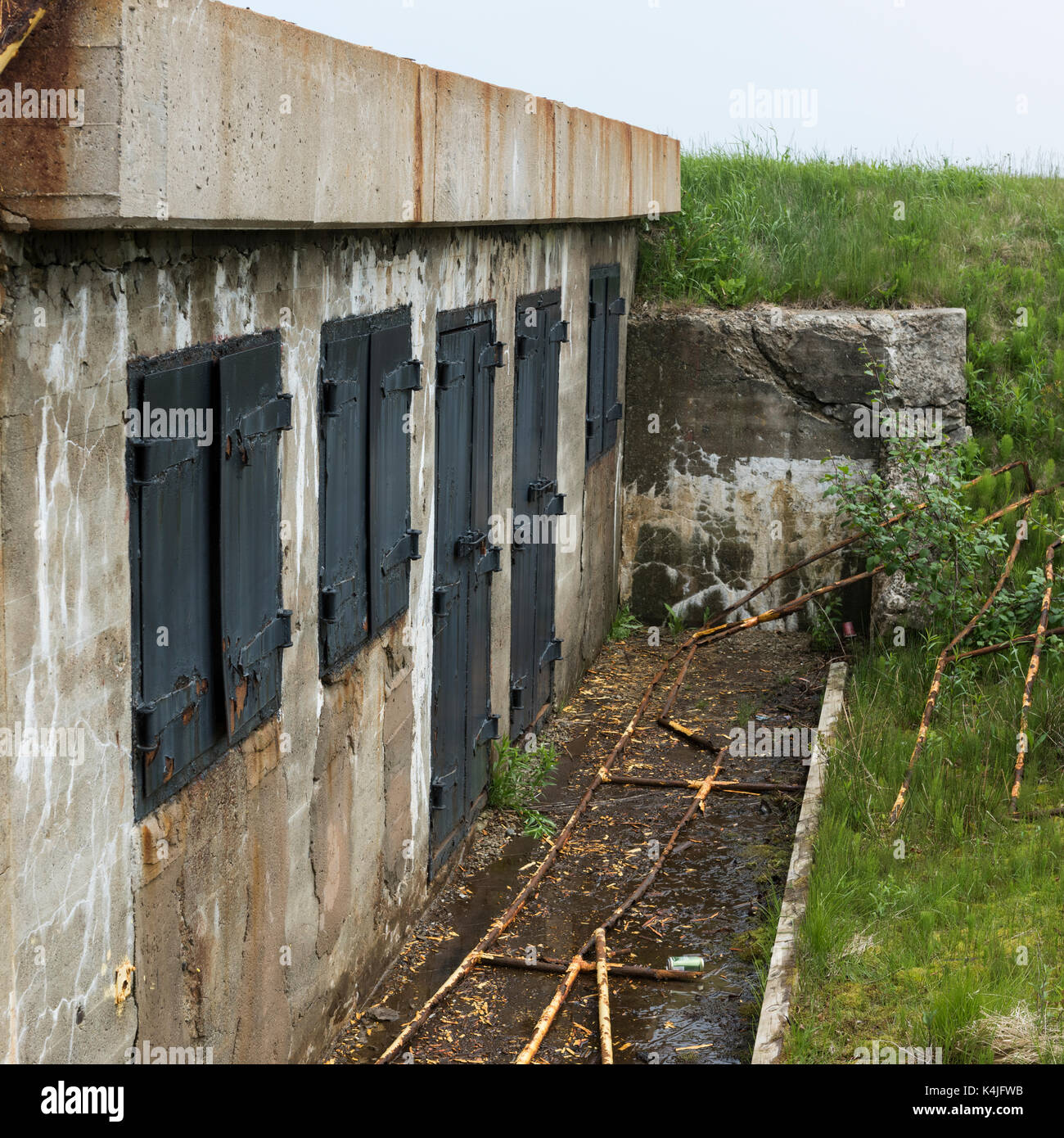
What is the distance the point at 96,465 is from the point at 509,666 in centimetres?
426

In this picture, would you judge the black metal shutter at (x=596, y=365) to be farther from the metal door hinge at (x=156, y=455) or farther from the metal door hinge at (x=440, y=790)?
the metal door hinge at (x=156, y=455)

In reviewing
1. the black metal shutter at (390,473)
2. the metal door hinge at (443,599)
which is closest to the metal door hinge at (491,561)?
the metal door hinge at (443,599)

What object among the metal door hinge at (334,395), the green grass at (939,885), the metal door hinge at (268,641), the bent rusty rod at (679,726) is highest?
the metal door hinge at (334,395)

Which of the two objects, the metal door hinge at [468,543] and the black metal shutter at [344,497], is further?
the metal door hinge at [468,543]

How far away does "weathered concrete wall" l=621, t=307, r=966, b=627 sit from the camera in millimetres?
9383

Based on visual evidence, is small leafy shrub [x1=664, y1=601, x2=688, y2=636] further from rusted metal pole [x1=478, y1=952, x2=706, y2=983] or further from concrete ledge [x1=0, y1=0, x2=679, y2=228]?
concrete ledge [x1=0, y1=0, x2=679, y2=228]

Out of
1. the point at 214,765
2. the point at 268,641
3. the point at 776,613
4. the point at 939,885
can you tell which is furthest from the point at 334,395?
the point at 776,613

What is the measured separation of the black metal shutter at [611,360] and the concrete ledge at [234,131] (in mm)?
3765

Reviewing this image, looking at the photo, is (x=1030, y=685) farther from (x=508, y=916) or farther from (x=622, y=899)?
(x=508, y=916)

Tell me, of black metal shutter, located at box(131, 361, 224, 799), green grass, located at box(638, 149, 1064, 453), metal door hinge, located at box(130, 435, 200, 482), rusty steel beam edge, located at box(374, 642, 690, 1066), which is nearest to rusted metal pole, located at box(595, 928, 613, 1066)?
rusty steel beam edge, located at box(374, 642, 690, 1066)

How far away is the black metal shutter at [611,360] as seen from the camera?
900 cm

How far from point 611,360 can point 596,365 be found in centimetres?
61

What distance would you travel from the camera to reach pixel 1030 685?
618 centimetres

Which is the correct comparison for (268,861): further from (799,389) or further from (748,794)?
(799,389)
